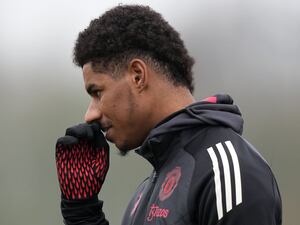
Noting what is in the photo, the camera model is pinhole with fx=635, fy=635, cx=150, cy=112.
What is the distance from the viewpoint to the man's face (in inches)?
43.3

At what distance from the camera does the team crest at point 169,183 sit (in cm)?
98

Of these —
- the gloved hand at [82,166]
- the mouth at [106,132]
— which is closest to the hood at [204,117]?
the mouth at [106,132]

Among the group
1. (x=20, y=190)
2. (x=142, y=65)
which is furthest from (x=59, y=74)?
(x=142, y=65)

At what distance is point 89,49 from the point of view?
1.12 m

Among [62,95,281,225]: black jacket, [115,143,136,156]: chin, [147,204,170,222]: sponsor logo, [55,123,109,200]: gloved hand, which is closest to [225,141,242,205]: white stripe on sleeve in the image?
[62,95,281,225]: black jacket

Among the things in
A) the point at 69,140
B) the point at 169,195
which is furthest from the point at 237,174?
the point at 69,140

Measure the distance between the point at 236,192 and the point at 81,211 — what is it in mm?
435

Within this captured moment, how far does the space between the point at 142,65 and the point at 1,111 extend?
1.34m

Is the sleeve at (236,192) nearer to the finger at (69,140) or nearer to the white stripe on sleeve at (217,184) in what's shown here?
the white stripe on sleeve at (217,184)

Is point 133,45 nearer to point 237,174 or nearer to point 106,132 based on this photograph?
point 106,132

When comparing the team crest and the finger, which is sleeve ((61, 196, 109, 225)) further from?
the team crest

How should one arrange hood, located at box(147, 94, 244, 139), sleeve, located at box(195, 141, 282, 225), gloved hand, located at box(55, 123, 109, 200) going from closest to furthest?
sleeve, located at box(195, 141, 282, 225)
hood, located at box(147, 94, 244, 139)
gloved hand, located at box(55, 123, 109, 200)

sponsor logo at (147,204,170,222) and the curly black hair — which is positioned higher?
the curly black hair

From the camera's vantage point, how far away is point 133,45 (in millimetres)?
1112
